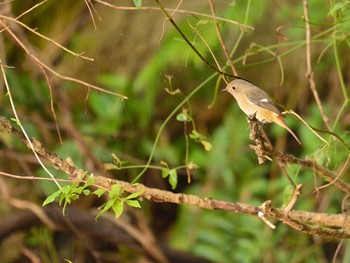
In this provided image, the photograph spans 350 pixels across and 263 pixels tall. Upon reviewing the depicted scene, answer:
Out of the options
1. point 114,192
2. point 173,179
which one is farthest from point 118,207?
point 173,179

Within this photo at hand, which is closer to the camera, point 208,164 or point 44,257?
point 44,257

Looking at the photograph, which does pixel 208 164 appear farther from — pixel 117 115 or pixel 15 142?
pixel 15 142

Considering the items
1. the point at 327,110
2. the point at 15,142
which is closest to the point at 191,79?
the point at 327,110

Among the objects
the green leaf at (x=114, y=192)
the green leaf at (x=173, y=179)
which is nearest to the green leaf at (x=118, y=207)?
the green leaf at (x=114, y=192)

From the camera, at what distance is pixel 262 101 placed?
181 centimetres

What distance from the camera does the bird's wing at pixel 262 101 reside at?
1790mm

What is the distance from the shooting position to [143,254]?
331cm

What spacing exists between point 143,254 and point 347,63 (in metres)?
1.45

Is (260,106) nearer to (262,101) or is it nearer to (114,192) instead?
(262,101)

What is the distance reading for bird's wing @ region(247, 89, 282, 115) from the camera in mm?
1790

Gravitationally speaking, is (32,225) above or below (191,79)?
below

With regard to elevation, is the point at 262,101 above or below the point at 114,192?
above

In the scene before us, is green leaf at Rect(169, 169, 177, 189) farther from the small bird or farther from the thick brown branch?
the small bird

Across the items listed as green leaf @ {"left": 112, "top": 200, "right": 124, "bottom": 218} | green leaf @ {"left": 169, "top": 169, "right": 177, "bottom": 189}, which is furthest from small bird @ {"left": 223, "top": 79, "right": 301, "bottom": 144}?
green leaf @ {"left": 112, "top": 200, "right": 124, "bottom": 218}
